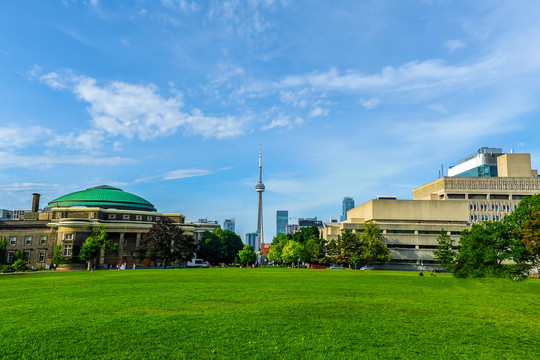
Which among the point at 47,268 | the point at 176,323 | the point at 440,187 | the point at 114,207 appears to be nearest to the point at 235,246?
the point at 114,207

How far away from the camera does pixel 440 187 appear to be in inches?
5394

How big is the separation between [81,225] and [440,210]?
333 feet

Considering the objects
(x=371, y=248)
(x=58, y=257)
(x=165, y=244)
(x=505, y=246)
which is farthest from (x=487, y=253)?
(x=58, y=257)

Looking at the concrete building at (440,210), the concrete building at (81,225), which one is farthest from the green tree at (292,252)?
the concrete building at (81,225)

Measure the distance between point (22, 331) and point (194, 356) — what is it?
7.41 meters

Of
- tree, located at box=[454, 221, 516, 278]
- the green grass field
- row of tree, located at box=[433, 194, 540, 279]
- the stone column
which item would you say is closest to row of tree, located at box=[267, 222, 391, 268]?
row of tree, located at box=[433, 194, 540, 279]

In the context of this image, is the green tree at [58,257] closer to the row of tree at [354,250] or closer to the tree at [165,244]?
the tree at [165,244]

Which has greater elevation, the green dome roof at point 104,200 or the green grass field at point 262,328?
the green dome roof at point 104,200

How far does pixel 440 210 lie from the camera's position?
4936 inches

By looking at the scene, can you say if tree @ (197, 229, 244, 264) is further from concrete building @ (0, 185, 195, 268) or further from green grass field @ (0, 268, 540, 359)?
Result: green grass field @ (0, 268, 540, 359)

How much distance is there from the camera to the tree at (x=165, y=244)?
86625 millimetres

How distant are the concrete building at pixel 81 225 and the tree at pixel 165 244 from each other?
19308 mm

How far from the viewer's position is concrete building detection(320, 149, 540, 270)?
11400cm

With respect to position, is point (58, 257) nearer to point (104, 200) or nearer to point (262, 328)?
point (104, 200)
